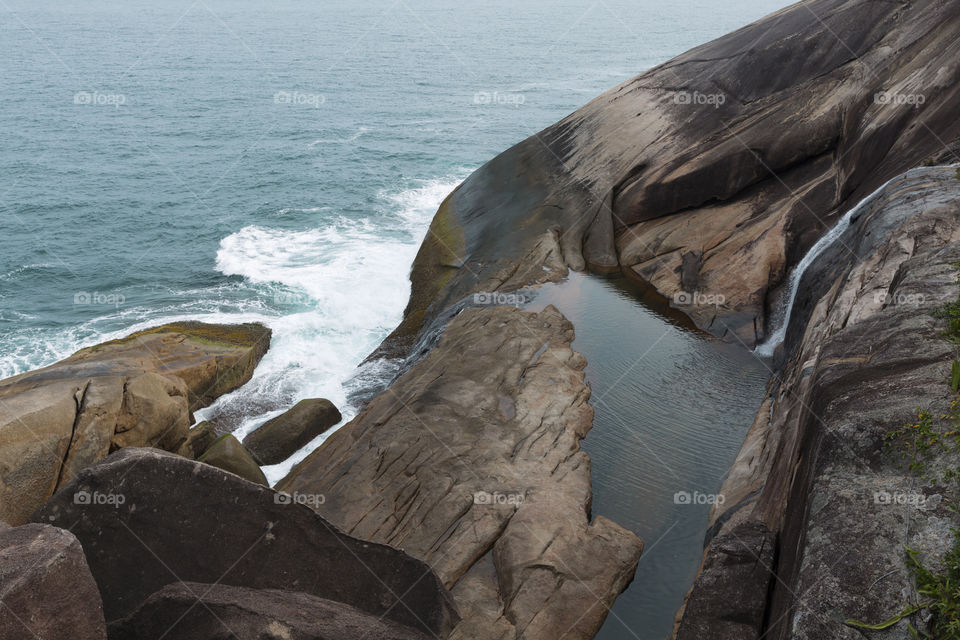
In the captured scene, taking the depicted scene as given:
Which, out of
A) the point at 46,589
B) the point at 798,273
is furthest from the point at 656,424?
Answer: the point at 46,589

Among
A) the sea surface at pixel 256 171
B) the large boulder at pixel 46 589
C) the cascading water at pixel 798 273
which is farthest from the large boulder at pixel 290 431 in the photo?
the large boulder at pixel 46 589

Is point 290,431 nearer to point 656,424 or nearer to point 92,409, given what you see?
point 92,409

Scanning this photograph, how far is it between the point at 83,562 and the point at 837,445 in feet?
28.8

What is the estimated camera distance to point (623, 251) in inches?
1030

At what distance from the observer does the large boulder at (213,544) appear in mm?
9000

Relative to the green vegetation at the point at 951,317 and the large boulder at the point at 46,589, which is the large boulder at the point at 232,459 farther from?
the green vegetation at the point at 951,317

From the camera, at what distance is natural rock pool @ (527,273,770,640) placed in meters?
13.5

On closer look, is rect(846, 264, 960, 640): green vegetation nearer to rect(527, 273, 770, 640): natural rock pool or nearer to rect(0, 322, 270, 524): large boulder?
rect(527, 273, 770, 640): natural rock pool

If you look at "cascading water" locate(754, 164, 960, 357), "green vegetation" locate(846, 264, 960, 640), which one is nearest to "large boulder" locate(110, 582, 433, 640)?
"green vegetation" locate(846, 264, 960, 640)

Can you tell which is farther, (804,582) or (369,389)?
(369,389)

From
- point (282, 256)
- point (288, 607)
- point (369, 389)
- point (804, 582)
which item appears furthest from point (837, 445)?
point (282, 256)

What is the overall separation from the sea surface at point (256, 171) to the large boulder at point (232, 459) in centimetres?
144

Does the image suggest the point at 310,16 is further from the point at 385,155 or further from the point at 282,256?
the point at 282,256

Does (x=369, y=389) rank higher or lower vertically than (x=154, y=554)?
lower
